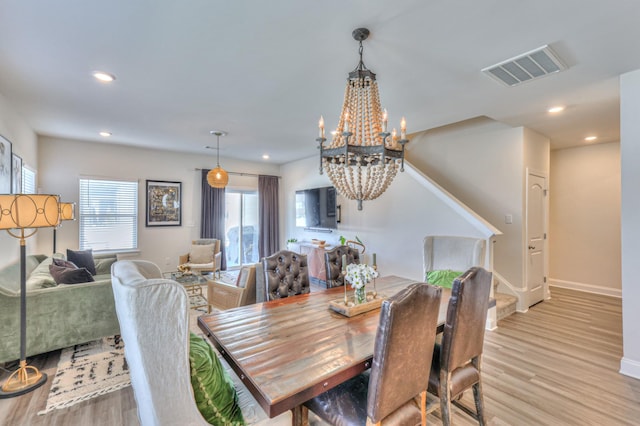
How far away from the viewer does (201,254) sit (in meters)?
5.84

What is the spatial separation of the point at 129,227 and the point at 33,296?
344 cm

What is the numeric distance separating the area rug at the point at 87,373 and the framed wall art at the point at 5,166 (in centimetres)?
184

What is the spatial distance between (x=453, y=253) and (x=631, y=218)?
1602 millimetres

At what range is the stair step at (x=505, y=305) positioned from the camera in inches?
153

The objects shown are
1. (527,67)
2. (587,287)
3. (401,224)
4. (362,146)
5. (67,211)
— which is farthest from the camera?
(587,287)

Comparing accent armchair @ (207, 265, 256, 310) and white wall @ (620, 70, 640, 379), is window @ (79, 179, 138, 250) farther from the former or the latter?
white wall @ (620, 70, 640, 379)

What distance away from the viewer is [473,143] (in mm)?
4730

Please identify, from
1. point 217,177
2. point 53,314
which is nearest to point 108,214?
point 217,177

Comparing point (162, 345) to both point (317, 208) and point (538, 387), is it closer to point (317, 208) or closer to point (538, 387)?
point (538, 387)

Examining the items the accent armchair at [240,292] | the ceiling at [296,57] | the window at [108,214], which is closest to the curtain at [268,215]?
the window at [108,214]

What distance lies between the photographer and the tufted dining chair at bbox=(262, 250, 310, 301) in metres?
2.55

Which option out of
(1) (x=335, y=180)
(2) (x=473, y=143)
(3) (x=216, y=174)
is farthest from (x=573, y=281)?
(3) (x=216, y=174)

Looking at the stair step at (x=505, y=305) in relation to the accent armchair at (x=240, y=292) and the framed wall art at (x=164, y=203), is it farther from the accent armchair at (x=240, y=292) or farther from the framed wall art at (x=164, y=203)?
the framed wall art at (x=164, y=203)

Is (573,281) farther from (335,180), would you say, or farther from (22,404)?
(22,404)
